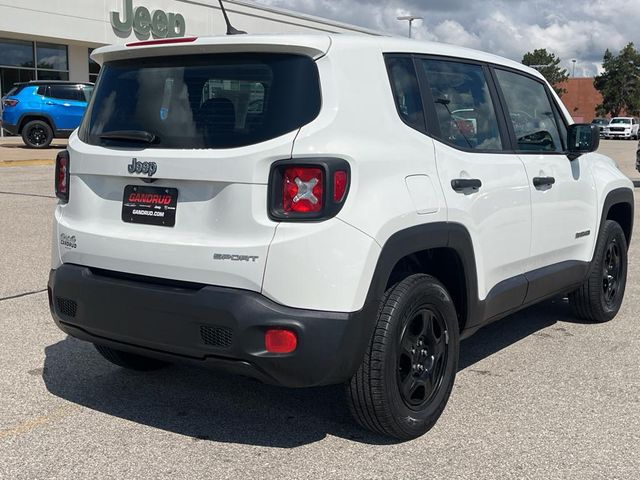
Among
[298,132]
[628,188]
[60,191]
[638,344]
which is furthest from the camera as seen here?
[628,188]

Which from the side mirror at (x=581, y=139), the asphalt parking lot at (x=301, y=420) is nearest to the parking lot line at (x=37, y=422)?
A: the asphalt parking lot at (x=301, y=420)

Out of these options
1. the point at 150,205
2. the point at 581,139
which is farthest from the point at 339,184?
the point at 581,139

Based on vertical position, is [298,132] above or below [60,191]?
above

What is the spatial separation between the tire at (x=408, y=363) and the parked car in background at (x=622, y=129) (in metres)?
52.7

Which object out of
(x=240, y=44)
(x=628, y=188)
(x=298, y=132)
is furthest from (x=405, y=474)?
(x=628, y=188)

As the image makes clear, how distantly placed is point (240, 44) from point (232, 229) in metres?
0.80

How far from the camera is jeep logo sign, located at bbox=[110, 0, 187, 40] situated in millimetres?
29253

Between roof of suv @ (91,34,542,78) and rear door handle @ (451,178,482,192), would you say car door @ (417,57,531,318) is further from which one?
roof of suv @ (91,34,542,78)

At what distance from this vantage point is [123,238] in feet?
11.3

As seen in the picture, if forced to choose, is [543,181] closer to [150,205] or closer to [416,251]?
[416,251]

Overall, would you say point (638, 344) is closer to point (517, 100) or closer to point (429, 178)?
point (517, 100)

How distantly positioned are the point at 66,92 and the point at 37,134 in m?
1.55

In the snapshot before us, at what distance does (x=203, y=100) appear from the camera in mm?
3389

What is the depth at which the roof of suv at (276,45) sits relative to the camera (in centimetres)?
325
